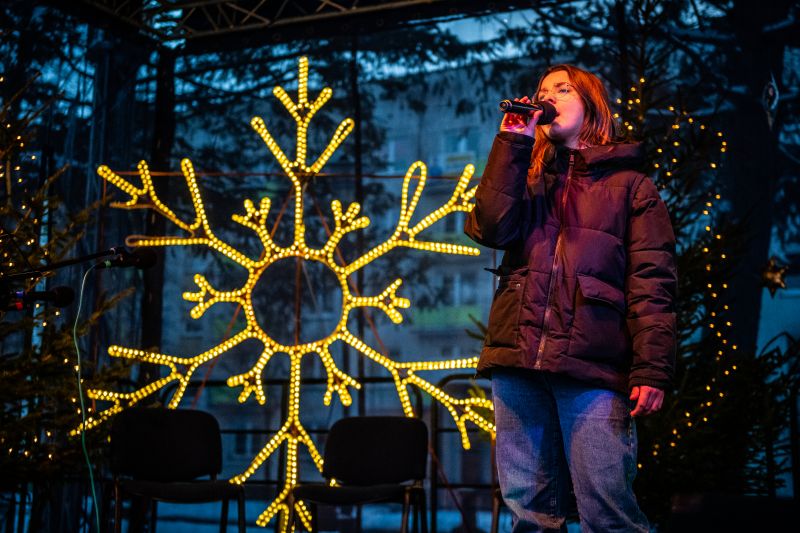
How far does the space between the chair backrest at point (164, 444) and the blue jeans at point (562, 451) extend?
7.99 feet

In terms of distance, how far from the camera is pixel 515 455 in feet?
7.37

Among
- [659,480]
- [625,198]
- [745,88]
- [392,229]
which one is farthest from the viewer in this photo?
[392,229]

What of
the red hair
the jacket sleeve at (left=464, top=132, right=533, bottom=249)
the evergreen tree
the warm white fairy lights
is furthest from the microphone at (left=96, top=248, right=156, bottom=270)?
the warm white fairy lights

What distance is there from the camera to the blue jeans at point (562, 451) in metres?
2.14

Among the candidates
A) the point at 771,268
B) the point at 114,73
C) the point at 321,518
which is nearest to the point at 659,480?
the point at 771,268

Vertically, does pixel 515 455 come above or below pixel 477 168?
below

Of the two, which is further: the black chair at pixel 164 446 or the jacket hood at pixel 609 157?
the black chair at pixel 164 446

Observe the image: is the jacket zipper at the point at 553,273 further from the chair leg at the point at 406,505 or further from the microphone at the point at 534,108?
the chair leg at the point at 406,505

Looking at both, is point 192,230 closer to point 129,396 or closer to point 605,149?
point 129,396

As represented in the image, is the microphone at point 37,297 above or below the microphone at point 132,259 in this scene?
below

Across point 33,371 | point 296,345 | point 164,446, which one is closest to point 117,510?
point 164,446

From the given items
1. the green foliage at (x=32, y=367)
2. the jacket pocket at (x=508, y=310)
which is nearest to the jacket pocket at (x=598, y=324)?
the jacket pocket at (x=508, y=310)

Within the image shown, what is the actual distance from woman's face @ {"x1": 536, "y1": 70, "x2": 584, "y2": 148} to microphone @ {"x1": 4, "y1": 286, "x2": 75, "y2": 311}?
1.48m

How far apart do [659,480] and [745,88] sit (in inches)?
104
